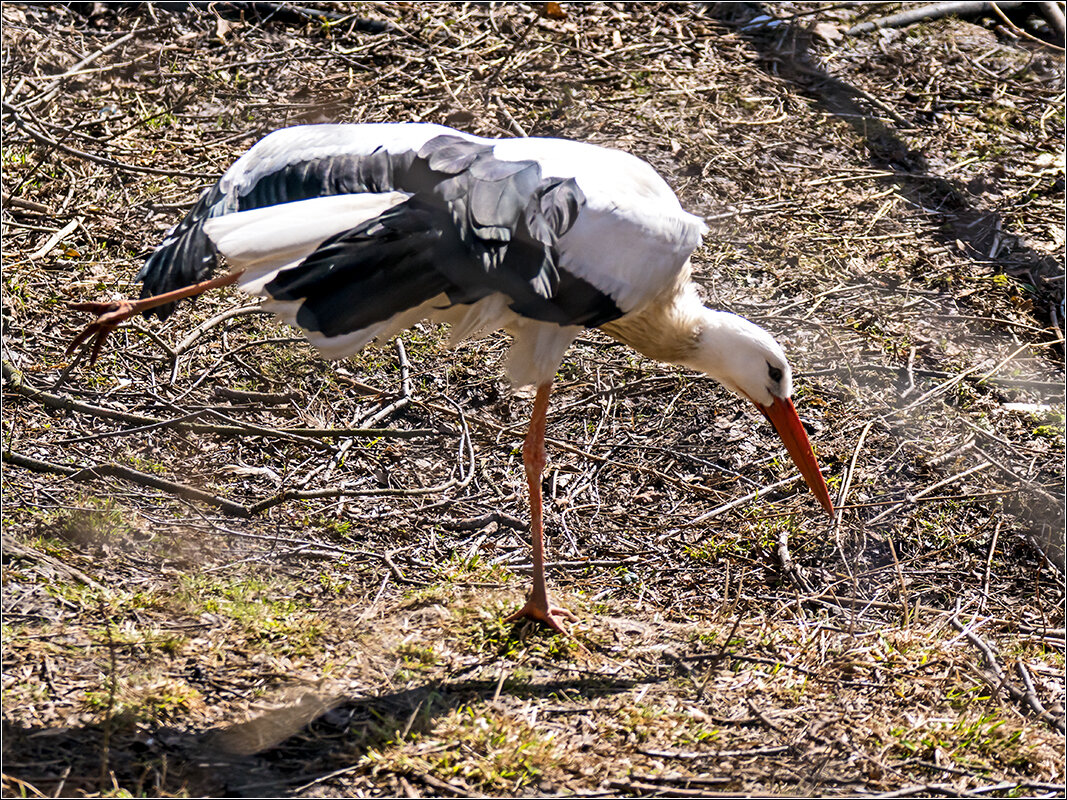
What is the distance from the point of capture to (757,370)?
12.9 feet

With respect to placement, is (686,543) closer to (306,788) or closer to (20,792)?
(306,788)

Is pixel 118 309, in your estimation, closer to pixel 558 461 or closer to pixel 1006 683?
Result: pixel 558 461

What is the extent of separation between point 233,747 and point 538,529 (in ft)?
3.78

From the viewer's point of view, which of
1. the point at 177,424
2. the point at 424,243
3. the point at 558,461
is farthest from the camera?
the point at 558,461

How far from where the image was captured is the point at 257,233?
3029mm

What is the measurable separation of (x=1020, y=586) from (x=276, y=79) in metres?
4.45

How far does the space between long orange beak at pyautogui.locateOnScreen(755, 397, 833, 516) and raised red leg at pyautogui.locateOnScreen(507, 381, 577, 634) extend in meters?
0.81

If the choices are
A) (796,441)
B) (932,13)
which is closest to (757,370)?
(796,441)

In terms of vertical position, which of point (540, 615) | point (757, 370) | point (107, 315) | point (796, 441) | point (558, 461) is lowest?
point (558, 461)

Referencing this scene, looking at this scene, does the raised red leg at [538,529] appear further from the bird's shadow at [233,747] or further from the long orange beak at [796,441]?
the long orange beak at [796,441]

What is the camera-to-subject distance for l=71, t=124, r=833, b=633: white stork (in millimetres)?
→ 3043

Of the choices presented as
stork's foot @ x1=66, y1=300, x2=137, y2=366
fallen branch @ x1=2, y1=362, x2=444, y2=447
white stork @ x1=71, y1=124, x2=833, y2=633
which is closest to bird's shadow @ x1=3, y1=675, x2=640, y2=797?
white stork @ x1=71, y1=124, x2=833, y2=633

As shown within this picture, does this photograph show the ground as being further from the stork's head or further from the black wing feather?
the black wing feather

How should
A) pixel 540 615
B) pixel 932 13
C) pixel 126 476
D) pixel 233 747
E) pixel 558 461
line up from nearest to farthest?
pixel 233 747 < pixel 540 615 < pixel 126 476 < pixel 558 461 < pixel 932 13
